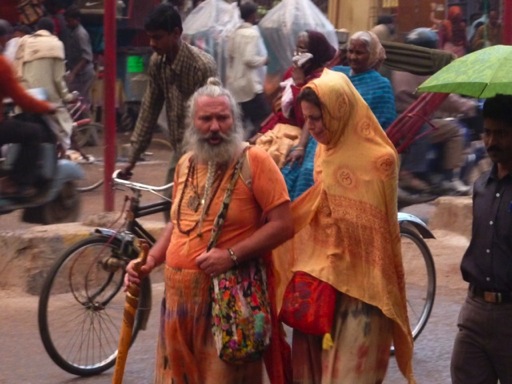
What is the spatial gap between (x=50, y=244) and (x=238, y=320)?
3.61 meters

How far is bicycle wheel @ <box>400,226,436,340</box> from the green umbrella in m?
2.49

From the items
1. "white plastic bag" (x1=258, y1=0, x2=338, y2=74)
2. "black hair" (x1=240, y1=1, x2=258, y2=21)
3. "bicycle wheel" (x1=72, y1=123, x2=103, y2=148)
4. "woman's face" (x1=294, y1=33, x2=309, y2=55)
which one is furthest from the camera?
"white plastic bag" (x1=258, y1=0, x2=338, y2=74)

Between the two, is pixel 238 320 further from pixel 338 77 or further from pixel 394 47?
pixel 394 47

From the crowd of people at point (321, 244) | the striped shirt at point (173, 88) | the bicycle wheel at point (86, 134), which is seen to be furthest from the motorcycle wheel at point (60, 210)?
the bicycle wheel at point (86, 134)

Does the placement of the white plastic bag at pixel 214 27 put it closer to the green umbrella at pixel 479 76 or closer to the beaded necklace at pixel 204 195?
the beaded necklace at pixel 204 195

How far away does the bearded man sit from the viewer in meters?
4.22

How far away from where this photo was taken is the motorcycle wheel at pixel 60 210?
8711mm

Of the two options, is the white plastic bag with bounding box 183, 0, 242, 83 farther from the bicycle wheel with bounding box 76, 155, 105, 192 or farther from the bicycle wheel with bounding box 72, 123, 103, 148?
the bicycle wheel with bounding box 76, 155, 105, 192

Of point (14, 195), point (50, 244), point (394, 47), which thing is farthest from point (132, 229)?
point (394, 47)

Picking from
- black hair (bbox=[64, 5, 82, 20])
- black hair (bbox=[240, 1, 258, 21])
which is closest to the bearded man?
black hair (bbox=[240, 1, 258, 21])

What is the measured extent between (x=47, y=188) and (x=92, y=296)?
98.1 inches

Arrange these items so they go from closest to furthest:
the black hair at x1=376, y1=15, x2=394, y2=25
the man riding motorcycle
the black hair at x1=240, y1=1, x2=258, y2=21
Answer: the man riding motorcycle → the black hair at x1=240, y1=1, x2=258, y2=21 → the black hair at x1=376, y1=15, x2=394, y2=25

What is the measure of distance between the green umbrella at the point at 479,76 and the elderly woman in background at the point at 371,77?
2.59 m

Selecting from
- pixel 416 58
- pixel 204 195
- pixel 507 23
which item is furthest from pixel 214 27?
pixel 204 195
